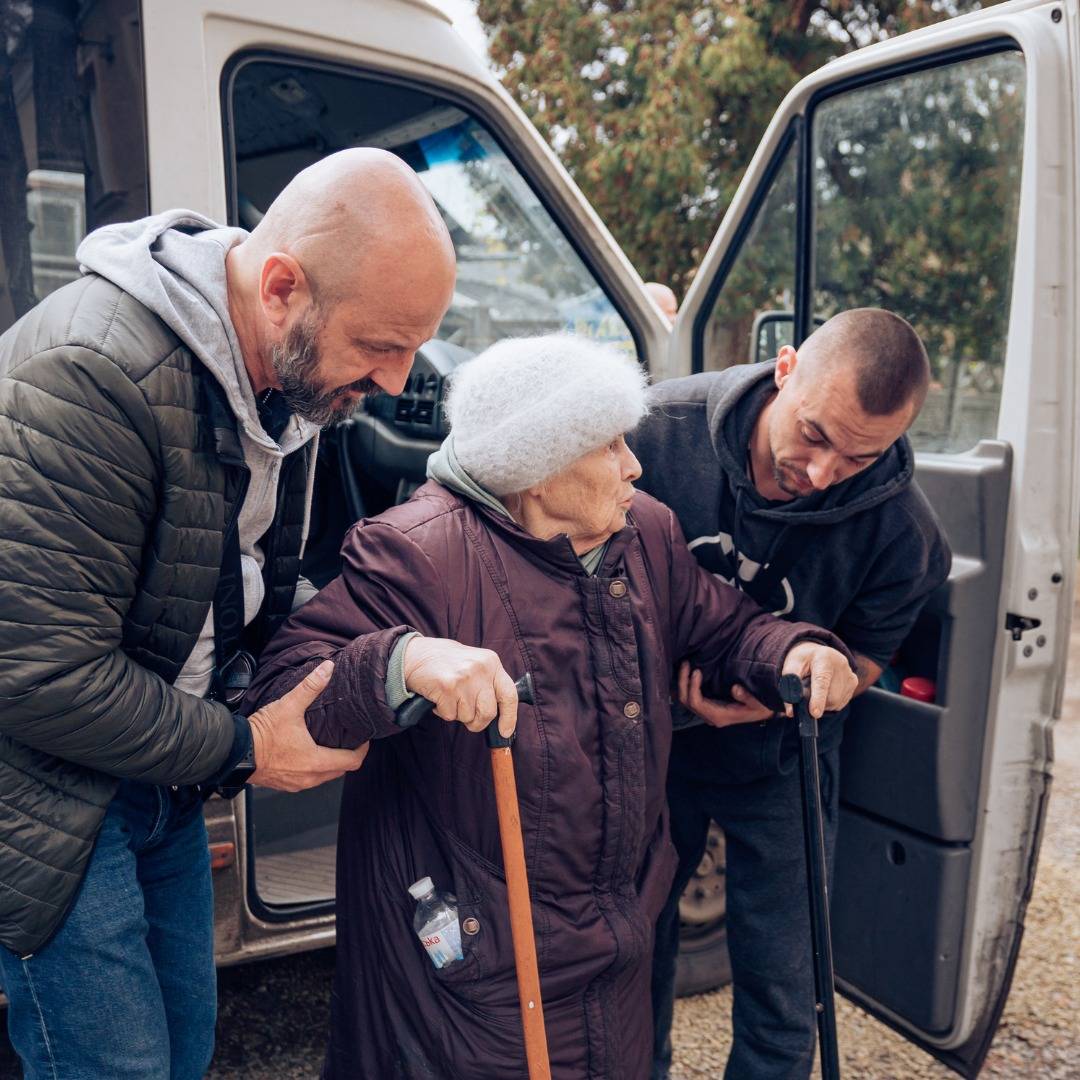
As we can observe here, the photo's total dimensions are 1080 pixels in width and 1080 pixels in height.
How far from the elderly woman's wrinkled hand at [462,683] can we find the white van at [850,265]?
3.60ft

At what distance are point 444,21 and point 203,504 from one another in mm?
1767

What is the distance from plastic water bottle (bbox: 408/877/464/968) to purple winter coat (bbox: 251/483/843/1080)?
0.02 metres

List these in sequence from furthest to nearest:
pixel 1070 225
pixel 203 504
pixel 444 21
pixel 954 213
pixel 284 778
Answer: pixel 954 213 → pixel 444 21 → pixel 1070 225 → pixel 284 778 → pixel 203 504

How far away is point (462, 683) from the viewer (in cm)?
163

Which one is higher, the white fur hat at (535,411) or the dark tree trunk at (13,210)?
the dark tree trunk at (13,210)

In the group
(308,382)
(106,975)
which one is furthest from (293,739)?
(308,382)

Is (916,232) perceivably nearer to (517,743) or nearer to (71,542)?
(517,743)

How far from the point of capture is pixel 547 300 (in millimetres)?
3254

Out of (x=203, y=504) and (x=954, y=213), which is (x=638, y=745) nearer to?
(x=203, y=504)

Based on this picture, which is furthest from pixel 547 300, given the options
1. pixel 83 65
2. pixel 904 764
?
pixel 904 764

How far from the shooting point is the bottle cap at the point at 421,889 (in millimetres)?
1833

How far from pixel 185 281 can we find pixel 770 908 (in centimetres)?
178

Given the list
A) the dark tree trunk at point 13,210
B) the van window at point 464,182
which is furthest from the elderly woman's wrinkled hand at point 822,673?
the dark tree trunk at point 13,210

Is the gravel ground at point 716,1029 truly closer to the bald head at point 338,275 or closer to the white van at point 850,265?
the white van at point 850,265
